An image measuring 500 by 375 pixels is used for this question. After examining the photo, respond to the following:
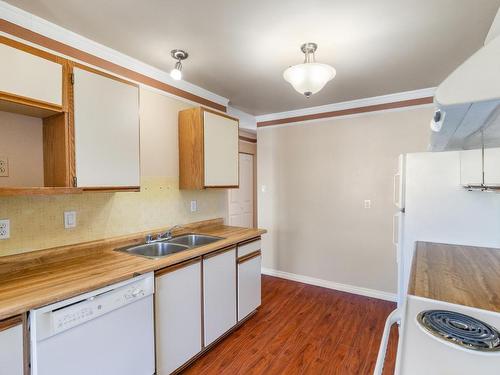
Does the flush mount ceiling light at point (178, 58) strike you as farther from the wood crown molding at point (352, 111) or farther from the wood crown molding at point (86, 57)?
the wood crown molding at point (352, 111)

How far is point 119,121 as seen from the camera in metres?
1.94

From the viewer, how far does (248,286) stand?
2.71 meters

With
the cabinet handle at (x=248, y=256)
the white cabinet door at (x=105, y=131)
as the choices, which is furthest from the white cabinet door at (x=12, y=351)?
the cabinet handle at (x=248, y=256)

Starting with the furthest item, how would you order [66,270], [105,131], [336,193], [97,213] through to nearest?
[336,193] → [97,213] → [105,131] → [66,270]

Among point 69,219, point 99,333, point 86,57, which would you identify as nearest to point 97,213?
point 69,219

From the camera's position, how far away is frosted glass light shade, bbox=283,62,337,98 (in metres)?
1.83

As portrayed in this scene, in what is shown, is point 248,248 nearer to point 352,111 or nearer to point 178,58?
point 178,58

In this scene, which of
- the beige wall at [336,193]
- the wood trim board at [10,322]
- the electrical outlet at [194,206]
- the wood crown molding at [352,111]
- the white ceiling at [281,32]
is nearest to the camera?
the wood trim board at [10,322]

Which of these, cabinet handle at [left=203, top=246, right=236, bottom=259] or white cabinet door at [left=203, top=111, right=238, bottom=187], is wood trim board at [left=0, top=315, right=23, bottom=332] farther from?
white cabinet door at [left=203, top=111, right=238, bottom=187]

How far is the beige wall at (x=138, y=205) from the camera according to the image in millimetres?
1722

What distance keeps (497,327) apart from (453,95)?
1034mm

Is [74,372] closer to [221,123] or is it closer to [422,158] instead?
[221,123]

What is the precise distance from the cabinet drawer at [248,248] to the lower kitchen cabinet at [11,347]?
165 cm

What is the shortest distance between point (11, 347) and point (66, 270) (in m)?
0.51
